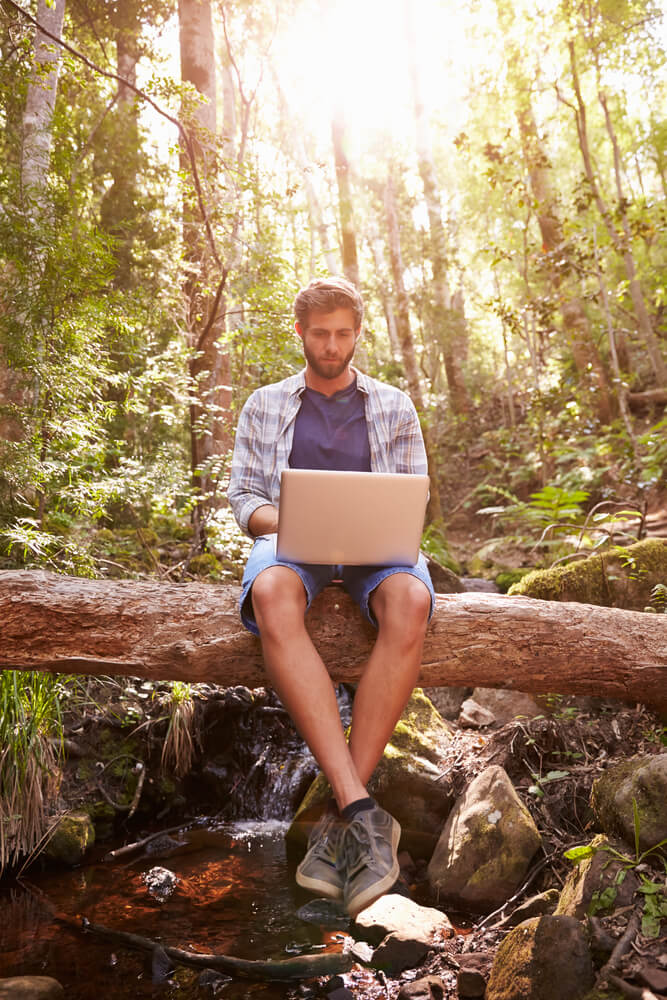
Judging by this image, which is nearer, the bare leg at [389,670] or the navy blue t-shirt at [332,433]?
the bare leg at [389,670]

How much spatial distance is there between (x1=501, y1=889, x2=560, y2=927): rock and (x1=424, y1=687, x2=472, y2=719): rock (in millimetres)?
2113

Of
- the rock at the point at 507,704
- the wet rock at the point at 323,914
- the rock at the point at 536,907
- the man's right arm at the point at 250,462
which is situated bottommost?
the wet rock at the point at 323,914

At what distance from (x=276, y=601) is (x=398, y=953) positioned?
1.65 metres

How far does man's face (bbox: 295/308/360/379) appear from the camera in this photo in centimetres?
295

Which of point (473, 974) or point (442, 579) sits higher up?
point (442, 579)

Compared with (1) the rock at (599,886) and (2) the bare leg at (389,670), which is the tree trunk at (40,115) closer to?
(2) the bare leg at (389,670)

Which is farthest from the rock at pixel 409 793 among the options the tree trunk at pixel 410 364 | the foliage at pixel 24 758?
the tree trunk at pixel 410 364

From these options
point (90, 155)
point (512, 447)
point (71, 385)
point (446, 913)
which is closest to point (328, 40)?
point (90, 155)

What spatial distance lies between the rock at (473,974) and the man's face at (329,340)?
8.01ft

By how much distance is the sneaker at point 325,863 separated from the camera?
221 centimetres

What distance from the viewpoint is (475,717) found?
4801 mm

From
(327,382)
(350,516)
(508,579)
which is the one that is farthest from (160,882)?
(508,579)

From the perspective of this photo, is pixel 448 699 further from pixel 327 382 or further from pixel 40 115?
pixel 40 115

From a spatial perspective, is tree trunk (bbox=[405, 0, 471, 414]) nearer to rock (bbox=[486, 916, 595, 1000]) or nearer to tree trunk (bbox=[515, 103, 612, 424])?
tree trunk (bbox=[515, 103, 612, 424])
